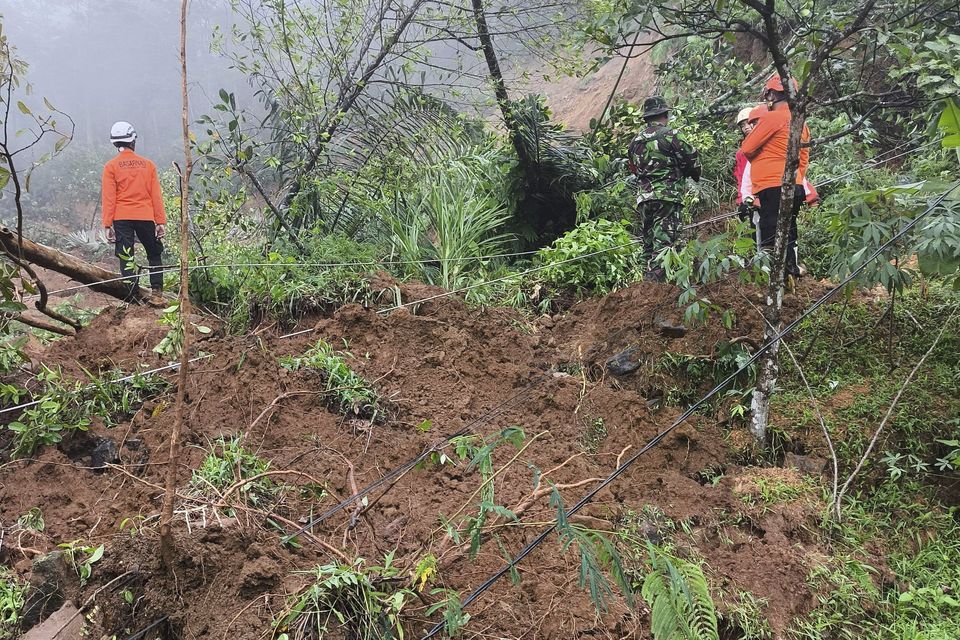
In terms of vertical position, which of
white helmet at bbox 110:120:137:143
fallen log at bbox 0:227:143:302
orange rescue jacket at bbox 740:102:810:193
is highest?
white helmet at bbox 110:120:137:143

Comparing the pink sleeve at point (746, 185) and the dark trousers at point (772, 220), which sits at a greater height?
the pink sleeve at point (746, 185)

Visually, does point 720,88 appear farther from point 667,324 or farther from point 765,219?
point 667,324

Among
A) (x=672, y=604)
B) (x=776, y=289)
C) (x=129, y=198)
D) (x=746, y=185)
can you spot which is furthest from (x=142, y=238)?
(x=672, y=604)

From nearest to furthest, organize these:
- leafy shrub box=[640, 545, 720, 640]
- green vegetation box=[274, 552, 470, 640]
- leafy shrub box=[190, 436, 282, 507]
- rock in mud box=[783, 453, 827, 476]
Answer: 1. leafy shrub box=[640, 545, 720, 640]
2. green vegetation box=[274, 552, 470, 640]
3. leafy shrub box=[190, 436, 282, 507]
4. rock in mud box=[783, 453, 827, 476]

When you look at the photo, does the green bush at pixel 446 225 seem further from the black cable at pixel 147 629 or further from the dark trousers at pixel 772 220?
the black cable at pixel 147 629

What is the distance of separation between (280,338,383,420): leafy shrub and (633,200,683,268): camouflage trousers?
2.78m

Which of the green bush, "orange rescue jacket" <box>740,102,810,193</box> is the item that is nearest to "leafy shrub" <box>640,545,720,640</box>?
"orange rescue jacket" <box>740,102,810,193</box>

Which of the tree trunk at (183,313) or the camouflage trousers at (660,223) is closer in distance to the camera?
the tree trunk at (183,313)

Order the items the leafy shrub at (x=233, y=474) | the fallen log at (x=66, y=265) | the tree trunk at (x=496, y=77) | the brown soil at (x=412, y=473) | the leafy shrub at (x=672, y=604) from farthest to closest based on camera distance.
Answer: the tree trunk at (x=496, y=77), the fallen log at (x=66, y=265), the leafy shrub at (x=233, y=474), the brown soil at (x=412, y=473), the leafy shrub at (x=672, y=604)

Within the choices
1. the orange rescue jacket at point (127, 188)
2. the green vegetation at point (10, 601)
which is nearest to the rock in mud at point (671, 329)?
the green vegetation at point (10, 601)

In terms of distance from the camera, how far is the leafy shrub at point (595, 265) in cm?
530

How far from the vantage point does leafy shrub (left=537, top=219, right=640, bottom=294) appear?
209 inches

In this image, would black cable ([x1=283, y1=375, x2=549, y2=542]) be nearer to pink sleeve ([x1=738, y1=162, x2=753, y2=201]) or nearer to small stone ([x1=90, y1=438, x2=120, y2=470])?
small stone ([x1=90, y1=438, x2=120, y2=470])

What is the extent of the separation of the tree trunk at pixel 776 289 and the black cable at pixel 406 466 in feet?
4.23
